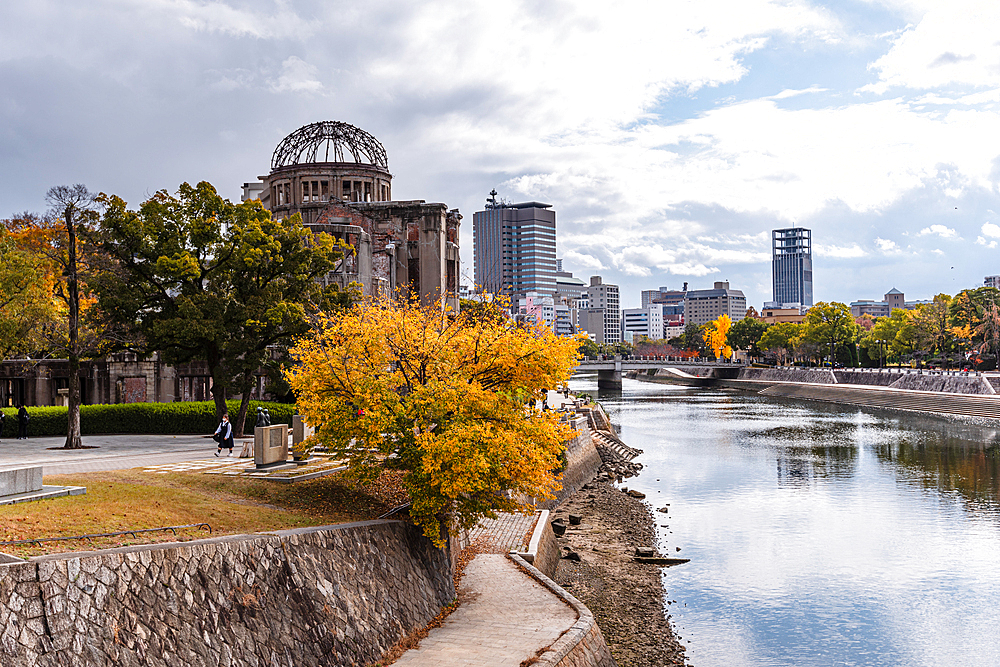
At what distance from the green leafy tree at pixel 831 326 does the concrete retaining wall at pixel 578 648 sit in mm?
129210

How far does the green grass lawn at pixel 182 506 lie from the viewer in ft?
47.1

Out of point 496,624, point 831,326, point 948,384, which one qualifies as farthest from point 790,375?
point 496,624

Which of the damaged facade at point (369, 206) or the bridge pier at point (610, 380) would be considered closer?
the damaged facade at point (369, 206)

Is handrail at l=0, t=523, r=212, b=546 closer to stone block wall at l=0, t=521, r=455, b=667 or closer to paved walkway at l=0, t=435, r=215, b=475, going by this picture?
stone block wall at l=0, t=521, r=455, b=667

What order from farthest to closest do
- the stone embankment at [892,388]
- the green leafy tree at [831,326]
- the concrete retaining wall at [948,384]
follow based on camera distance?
1. the green leafy tree at [831,326]
2. the concrete retaining wall at [948,384]
3. the stone embankment at [892,388]

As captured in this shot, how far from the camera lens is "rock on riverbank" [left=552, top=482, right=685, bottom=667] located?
23578 millimetres

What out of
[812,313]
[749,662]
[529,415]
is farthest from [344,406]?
[812,313]

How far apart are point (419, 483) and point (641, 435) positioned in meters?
60.0

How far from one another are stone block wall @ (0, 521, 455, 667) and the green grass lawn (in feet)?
3.58

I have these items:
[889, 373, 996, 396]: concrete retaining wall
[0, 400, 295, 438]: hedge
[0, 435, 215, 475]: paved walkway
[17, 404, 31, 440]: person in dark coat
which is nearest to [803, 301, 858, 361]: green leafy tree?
[889, 373, 996, 396]: concrete retaining wall

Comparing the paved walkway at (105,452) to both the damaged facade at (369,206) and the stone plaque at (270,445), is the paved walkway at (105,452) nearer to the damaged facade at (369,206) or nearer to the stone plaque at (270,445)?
the stone plaque at (270,445)

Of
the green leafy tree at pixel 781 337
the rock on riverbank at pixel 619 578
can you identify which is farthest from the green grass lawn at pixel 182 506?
the green leafy tree at pixel 781 337

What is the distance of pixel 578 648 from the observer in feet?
56.7

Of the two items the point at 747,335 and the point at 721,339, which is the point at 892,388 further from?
the point at 721,339
